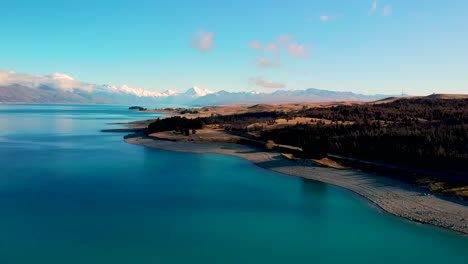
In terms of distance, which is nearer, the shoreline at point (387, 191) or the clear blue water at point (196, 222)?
the clear blue water at point (196, 222)

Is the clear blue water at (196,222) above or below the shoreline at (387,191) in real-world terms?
below

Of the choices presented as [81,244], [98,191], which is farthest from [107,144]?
[81,244]

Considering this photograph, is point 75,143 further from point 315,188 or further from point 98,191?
point 315,188

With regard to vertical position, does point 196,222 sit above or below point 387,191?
below

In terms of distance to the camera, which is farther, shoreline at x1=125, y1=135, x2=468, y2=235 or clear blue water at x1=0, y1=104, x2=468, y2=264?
shoreline at x1=125, y1=135, x2=468, y2=235

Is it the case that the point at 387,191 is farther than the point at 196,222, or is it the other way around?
the point at 387,191
